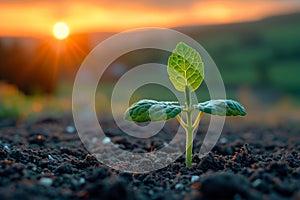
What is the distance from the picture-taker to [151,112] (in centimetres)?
277

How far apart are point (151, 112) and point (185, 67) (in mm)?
479

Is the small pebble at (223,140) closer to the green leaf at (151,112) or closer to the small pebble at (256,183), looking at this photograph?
the green leaf at (151,112)

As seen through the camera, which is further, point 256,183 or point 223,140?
point 223,140

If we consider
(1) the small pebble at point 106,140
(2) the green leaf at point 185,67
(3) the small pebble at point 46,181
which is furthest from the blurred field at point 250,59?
(3) the small pebble at point 46,181

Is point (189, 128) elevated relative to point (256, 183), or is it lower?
elevated

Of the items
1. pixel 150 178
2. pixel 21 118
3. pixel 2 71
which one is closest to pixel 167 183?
pixel 150 178

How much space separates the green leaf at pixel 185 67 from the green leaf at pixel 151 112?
11.2 inches

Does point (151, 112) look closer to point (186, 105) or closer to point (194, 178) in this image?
point (186, 105)

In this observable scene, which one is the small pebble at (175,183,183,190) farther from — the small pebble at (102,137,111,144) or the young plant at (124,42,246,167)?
the small pebble at (102,137,111,144)

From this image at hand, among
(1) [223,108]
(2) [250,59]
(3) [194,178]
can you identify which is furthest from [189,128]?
(2) [250,59]

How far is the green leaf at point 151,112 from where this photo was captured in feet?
8.99

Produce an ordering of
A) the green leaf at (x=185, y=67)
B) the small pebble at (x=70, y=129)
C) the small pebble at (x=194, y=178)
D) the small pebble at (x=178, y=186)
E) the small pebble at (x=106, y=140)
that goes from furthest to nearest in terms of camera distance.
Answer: the small pebble at (x=70, y=129) < the small pebble at (x=106, y=140) < the green leaf at (x=185, y=67) < the small pebble at (x=194, y=178) < the small pebble at (x=178, y=186)

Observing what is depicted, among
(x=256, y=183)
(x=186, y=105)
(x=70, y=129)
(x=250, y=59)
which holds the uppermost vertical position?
(x=250, y=59)

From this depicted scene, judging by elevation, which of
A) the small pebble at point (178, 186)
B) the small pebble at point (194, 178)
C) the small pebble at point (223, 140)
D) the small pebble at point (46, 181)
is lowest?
the small pebble at point (178, 186)
